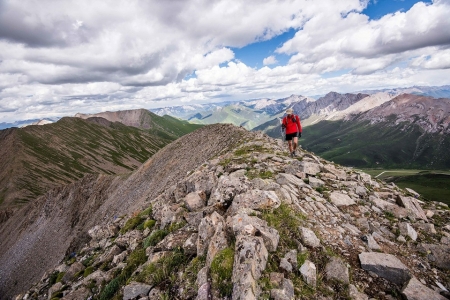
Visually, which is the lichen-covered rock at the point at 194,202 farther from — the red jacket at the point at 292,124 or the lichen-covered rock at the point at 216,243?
the red jacket at the point at 292,124

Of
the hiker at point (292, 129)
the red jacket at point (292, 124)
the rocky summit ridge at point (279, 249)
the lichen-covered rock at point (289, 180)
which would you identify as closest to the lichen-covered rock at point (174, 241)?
the rocky summit ridge at point (279, 249)

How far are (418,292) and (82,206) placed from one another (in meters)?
73.9

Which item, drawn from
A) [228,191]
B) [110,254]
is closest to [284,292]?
[228,191]

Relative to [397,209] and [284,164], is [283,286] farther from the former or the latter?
[284,164]

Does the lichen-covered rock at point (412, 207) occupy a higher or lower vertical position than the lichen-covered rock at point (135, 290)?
lower

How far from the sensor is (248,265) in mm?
7285

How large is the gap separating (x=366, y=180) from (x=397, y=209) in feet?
14.7

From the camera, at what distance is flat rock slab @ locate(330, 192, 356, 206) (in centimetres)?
1316

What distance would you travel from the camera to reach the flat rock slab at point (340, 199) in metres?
13.2

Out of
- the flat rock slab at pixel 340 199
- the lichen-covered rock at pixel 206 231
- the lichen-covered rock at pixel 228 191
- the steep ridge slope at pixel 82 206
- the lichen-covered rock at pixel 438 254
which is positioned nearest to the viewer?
the lichen-covered rock at pixel 206 231

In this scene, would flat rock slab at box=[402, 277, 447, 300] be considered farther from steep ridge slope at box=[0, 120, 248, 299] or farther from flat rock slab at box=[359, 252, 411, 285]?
steep ridge slope at box=[0, 120, 248, 299]

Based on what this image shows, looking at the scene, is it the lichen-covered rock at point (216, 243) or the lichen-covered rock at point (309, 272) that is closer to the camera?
the lichen-covered rock at point (309, 272)

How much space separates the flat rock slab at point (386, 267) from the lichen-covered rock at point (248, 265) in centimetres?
363

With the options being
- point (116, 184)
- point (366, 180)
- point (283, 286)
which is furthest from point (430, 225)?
point (116, 184)
